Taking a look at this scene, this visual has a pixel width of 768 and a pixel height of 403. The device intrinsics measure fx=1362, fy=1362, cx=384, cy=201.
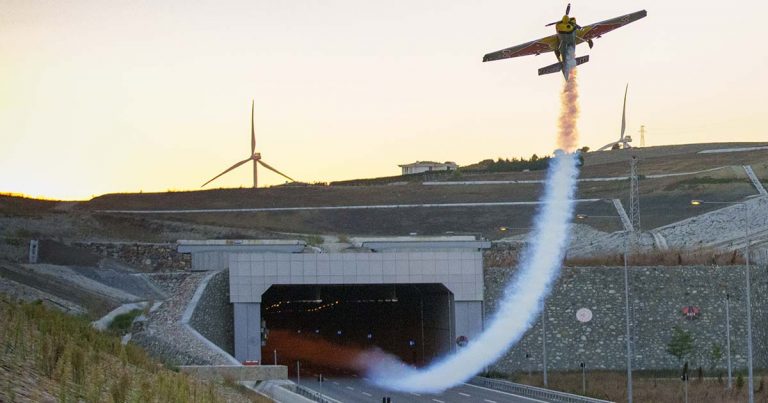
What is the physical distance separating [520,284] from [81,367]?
58.8 m

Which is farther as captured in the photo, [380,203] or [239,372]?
[380,203]

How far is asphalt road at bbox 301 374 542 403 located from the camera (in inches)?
2601

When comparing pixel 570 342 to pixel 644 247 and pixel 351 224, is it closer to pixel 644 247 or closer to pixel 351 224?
pixel 644 247

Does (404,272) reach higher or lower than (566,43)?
lower

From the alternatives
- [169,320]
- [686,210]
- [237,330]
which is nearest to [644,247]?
[686,210]

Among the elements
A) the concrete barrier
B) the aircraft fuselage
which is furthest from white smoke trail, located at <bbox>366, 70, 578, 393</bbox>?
the concrete barrier

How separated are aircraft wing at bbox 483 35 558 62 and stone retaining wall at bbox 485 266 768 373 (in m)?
13.4

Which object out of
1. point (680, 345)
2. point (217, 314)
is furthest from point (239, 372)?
point (680, 345)

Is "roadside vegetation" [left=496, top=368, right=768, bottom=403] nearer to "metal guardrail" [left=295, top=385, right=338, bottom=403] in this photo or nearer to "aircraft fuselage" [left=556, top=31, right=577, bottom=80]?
"metal guardrail" [left=295, top=385, right=338, bottom=403]

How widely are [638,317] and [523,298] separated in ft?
23.8

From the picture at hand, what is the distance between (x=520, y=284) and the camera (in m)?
85.8

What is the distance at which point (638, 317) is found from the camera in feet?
279

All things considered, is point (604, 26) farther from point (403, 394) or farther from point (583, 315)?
point (403, 394)

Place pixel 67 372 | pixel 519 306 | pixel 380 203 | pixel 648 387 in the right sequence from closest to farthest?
pixel 67 372
pixel 648 387
pixel 519 306
pixel 380 203
